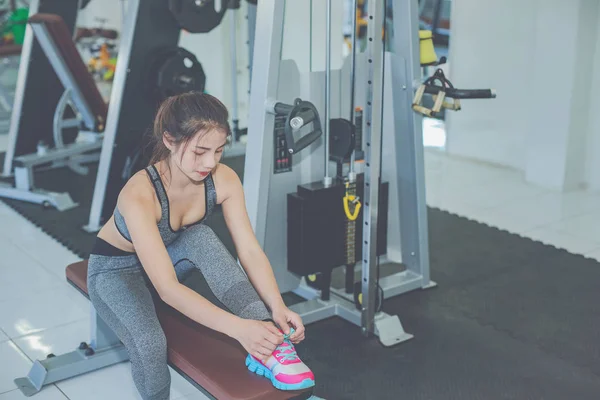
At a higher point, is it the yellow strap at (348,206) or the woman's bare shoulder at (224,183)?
the woman's bare shoulder at (224,183)

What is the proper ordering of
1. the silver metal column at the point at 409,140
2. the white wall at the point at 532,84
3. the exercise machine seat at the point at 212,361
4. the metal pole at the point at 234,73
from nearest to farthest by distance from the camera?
the exercise machine seat at the point at 212,361
the silver metal column at the point at 409,140
the white wall at the point at 532,84
the metal pole at the point at 234,73

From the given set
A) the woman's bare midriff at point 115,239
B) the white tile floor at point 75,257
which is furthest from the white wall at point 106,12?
the woman's bare midriff at point 115,239

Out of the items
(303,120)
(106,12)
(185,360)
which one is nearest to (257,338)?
(185,360)

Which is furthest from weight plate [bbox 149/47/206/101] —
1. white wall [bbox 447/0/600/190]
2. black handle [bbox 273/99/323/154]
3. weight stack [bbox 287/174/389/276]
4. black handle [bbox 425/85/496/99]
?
white wall [bbox 447/0/600/190]

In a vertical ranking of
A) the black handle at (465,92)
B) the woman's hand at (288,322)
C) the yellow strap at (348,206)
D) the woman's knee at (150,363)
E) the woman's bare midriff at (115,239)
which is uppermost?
the black handle at (465,92)

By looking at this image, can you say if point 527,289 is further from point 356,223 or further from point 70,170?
point 70,170

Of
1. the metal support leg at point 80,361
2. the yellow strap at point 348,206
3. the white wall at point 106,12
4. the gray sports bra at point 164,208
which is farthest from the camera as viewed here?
the white wall at point 106,12

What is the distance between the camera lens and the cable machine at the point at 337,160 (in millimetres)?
2361

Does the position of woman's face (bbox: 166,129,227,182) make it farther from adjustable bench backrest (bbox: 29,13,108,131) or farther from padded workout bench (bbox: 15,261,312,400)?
adjustable bench backrest (bbox: 29,13,108,131)

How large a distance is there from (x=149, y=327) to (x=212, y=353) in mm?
176

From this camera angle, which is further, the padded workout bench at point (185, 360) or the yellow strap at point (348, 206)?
the yellow strap at point (348, 206)

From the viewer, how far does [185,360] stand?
170 centimetres

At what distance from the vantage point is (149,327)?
1758mm

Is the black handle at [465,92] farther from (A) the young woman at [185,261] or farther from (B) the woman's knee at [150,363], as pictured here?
(B) the woman's knee at [150,363]
